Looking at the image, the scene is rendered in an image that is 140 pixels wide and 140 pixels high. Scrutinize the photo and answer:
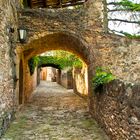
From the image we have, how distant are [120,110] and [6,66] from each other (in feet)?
10.4

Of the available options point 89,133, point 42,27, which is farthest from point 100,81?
point 42,27

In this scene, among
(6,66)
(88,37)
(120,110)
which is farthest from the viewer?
(88,37)

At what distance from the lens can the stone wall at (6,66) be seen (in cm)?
628

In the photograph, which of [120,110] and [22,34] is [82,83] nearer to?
[22,34]

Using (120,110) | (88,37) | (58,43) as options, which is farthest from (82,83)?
(120,110)

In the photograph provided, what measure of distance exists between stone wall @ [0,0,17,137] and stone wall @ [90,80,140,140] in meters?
2.53

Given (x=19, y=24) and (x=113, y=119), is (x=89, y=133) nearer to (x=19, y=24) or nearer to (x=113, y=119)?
(x=113, y=119)

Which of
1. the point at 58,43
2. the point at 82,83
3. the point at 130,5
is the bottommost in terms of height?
the point at 82,83

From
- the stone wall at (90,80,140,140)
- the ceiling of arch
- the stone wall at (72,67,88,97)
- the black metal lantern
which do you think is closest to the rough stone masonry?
the ceiling of arch

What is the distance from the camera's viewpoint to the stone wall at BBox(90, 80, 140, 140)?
4.52m

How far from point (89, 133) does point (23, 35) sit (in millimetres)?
3816

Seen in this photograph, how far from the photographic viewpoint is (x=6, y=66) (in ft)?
22.3

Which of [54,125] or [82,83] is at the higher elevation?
[82,83]

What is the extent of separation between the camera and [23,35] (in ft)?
27.9
